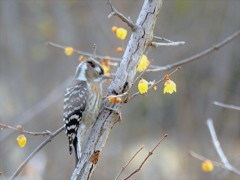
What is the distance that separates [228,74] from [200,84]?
1156 mm

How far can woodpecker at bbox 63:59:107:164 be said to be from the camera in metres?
4.02

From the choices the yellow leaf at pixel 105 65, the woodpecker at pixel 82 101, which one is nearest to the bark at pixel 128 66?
the woodpecker at pixel 82 101

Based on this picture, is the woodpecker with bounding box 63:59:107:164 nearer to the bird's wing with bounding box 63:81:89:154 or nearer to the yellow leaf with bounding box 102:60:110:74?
the bird's wing with bounding box 63:81:89:154

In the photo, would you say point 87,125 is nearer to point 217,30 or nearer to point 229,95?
point 229,95

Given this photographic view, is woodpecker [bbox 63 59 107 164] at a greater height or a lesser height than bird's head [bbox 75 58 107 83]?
lesser

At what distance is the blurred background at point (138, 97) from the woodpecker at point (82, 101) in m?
3.86

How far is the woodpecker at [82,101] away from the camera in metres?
4.02

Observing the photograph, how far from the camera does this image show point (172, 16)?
33.4 feet

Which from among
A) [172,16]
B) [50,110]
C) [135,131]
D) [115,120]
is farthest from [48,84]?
[115,120]

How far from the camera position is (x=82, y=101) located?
429 cm

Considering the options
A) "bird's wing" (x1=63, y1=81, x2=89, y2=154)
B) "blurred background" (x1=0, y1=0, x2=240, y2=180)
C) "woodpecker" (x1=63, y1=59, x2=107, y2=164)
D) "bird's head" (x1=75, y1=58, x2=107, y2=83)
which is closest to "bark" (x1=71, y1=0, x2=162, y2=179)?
Result: "woodpecker" (x1=63, y1=59, x2=107, y2=164)

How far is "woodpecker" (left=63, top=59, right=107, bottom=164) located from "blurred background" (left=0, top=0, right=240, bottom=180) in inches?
152

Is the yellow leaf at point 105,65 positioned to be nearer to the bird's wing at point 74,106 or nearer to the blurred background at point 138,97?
the bird's wing at point 74,106

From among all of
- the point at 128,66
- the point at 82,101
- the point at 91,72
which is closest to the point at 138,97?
the point at 91,72
